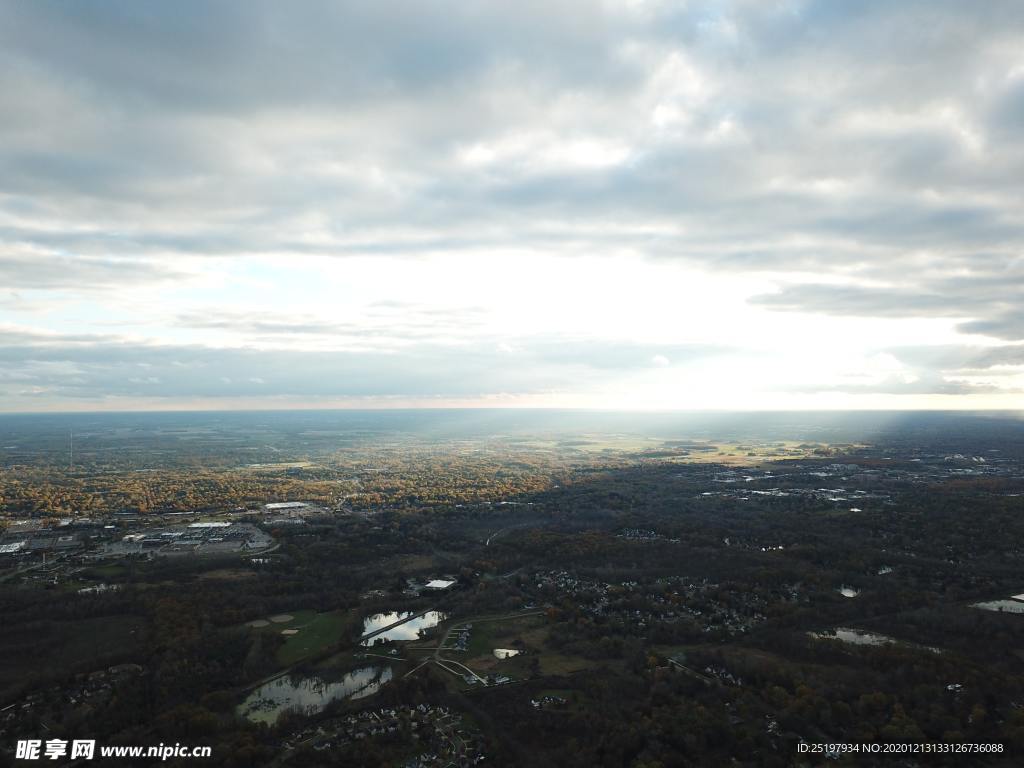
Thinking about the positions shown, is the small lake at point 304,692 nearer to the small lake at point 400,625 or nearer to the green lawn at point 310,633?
the green lawn at point 310,633

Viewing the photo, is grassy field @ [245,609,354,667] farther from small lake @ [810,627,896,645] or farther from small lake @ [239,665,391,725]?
small lake @ [810,627,896,645]

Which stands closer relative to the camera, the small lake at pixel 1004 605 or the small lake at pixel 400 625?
the small lake at pixel 400 625

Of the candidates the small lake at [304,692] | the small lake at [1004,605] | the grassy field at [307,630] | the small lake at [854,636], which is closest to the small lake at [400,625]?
the grassy field at [307,630]

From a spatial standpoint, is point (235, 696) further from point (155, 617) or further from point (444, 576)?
point (444, 576)

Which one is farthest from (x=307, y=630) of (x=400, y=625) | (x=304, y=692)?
(x=304, y=692)

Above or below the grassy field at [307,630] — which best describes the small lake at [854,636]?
above

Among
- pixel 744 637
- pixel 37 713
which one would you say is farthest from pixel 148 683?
pixel 744 637

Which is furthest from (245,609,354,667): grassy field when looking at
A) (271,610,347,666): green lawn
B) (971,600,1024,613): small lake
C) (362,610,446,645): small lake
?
(971,600,1024,613): small lake
